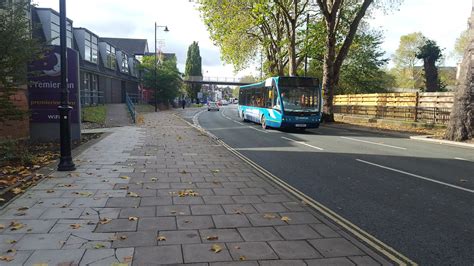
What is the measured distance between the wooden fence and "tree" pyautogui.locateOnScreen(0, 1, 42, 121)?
19.9m

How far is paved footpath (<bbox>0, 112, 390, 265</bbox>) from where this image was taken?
13.2ft

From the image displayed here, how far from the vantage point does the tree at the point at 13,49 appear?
900 centimetres

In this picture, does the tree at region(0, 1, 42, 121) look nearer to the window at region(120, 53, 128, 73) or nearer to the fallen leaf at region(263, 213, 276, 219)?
the fallen leaf at region(263, 213, 276, 219)

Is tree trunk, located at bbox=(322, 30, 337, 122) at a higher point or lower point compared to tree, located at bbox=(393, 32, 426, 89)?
lower

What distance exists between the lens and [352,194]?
23.4 feet

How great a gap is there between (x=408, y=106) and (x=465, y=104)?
7.52 meters

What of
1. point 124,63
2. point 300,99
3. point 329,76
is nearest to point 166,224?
point 300,99

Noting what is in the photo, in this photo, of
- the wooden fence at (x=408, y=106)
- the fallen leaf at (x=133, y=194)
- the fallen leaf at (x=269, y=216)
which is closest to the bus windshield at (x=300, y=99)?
the wooden fence at (x=408, y=106)

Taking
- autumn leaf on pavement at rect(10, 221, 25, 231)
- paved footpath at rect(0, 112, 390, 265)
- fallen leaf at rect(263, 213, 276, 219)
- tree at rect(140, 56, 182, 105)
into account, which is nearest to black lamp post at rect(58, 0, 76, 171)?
paved footpath at rect(0, 112, 390, 265)

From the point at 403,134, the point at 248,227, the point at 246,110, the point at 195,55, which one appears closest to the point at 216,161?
the point at 248,227

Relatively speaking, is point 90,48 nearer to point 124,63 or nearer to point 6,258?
point 124,63

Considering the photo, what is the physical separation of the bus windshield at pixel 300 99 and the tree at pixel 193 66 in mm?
83746

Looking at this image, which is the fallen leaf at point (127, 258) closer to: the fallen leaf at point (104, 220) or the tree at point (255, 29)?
the fallen leaf at point (104, 220)

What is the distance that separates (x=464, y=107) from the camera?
16.5 m
